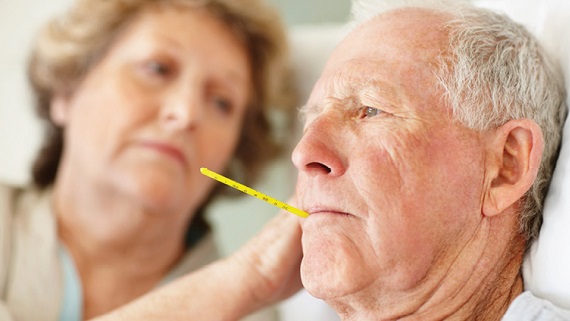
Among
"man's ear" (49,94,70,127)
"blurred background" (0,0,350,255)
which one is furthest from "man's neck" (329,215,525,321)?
"man's ear" (49,94,70,127)

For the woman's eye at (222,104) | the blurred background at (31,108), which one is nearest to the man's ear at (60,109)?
the blurred background at (31,108)

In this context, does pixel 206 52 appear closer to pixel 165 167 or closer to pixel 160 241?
pixel 165 167

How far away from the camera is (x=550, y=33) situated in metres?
1.16

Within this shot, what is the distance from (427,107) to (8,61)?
5.17ft

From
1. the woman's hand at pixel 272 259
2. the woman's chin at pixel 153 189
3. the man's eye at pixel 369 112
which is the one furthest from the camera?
the woman's chin at pixel 153 189

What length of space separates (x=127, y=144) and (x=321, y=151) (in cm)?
75

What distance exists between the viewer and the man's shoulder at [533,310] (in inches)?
34.9

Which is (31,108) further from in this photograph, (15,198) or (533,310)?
(533,310)

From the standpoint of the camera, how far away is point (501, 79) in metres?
0.98

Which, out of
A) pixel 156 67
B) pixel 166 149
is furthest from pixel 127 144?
pixel 156 67

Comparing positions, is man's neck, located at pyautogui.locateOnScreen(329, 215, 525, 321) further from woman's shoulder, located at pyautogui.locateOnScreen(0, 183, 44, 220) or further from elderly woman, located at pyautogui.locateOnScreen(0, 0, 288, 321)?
woman's shoulder, located at pyautogui.locateOnScreen(0, 183, 44, 220)

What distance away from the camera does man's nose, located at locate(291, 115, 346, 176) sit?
941mm

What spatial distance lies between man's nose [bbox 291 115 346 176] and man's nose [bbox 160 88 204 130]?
2.10 feet

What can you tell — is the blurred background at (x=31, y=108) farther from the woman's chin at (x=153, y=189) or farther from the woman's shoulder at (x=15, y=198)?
the woman's chin at (x=153, y=189)
